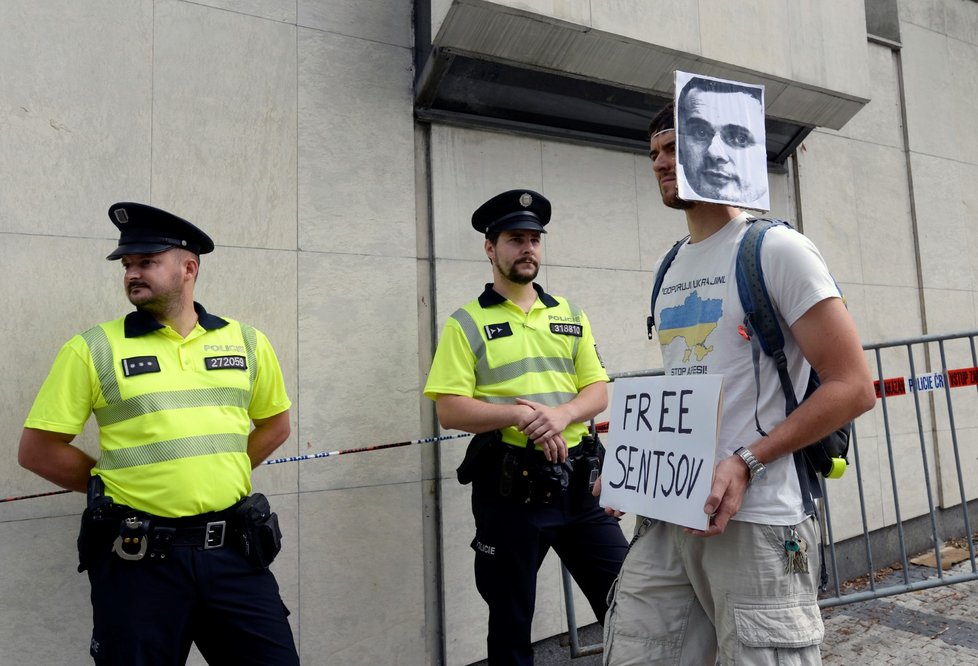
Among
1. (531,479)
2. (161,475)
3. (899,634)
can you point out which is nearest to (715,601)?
(531,479)

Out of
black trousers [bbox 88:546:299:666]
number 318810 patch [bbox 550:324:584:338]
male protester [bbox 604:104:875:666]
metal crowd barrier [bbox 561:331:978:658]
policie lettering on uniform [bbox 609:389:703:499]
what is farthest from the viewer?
metal crowd barrier [bbox 561:331:978:658]

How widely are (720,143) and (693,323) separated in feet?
1.66

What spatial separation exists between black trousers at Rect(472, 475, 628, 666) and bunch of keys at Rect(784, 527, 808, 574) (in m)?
1.30

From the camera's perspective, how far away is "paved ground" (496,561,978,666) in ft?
12.0

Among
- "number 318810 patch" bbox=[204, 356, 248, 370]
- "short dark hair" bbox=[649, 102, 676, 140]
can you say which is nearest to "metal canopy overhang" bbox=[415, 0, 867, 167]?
"short dark hair" bbox=[649, 102, 676, 140]

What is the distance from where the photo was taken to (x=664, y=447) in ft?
6.25

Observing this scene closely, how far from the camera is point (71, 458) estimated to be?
2.49 metres

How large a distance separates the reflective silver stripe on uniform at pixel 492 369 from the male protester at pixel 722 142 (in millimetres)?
1464

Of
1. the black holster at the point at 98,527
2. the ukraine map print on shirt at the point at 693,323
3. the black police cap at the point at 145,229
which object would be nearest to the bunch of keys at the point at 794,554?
the ukraine map print on shirt at the point at 693,323

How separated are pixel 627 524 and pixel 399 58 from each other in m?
3.31

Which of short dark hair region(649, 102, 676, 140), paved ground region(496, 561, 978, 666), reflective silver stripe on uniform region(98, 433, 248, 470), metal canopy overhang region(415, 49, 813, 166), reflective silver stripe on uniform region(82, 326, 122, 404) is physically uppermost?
metal canopy overhang region(415, 49, 813, 166)

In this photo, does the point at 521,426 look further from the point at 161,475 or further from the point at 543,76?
the point at 543,76

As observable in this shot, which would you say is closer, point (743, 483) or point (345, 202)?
point (743, 483)

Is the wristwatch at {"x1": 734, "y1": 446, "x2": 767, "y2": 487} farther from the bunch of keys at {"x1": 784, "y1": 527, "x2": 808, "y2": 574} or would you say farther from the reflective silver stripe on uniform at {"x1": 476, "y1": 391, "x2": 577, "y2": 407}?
the reflective silver stripe on uniform at {"x1": 476, "y1": 391, "x2": 577, "y2": 407}
